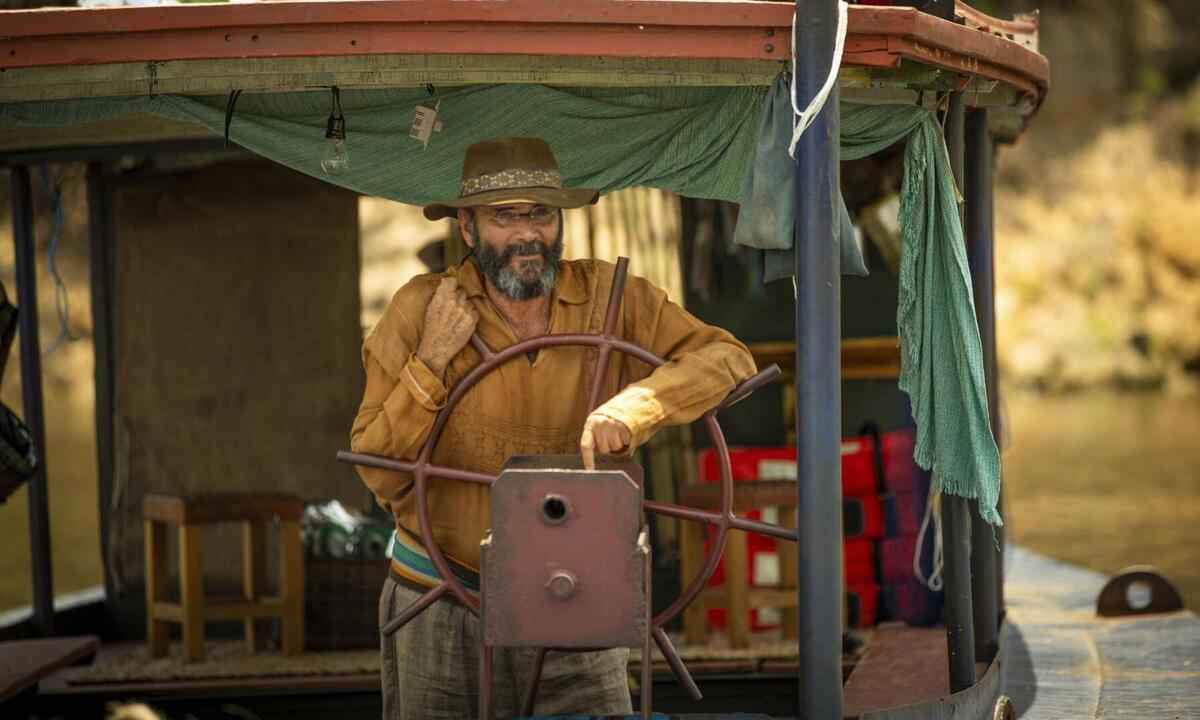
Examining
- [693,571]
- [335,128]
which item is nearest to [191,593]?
[693,571]

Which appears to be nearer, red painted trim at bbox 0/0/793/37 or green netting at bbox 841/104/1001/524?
red painted trim at bbox 0/0/793/37

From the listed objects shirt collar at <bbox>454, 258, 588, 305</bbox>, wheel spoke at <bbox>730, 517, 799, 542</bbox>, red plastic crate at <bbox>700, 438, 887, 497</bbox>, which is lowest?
red plastic crate at <bbox>700, 438, 887, 497</bbox>

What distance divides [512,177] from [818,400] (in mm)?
885

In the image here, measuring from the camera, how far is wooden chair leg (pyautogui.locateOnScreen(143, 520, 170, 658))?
255 inches

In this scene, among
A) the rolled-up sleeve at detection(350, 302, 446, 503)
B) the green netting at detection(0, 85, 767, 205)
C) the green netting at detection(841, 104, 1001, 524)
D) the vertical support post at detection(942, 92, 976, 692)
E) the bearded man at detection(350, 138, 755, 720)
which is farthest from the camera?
the green netting at detection(0, 85, 767, 205)

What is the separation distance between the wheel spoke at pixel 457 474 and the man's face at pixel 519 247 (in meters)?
0.45

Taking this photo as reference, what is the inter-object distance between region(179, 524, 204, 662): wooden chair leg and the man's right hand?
99.6 inches

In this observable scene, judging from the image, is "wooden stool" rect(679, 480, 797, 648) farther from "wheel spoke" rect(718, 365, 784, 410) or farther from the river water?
the river water

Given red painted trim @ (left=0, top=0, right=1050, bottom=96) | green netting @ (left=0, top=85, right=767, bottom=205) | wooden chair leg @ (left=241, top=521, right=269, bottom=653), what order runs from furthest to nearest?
wooden chair leg @ (left=241, top=521, right=269, bottom=653) → green netting @ (left=0, top=85, right=767, bottom=205) → red painted trim @ (left=0, top=0, right=1050, bottom=96)

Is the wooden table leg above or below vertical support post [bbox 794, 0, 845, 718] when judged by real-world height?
below

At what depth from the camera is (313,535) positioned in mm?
6836

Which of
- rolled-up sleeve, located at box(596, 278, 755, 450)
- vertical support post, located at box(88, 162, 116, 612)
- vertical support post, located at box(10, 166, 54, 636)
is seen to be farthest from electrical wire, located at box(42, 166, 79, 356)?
rolled-up sleeve, located at box(596, 278, 755, 450)

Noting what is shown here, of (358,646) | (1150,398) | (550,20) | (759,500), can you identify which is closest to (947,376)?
(550,20)

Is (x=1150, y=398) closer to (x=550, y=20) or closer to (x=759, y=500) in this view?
(x=759, y=500)
